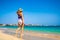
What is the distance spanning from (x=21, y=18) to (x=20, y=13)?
5.1 inches

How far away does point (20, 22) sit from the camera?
4.45 meters

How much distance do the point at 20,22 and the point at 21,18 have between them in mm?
105

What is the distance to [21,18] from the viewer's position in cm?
444

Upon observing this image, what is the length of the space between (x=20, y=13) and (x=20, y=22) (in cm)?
23

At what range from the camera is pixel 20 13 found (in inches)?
174
